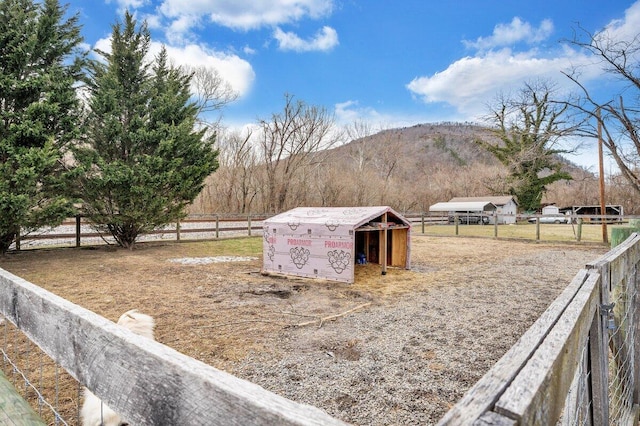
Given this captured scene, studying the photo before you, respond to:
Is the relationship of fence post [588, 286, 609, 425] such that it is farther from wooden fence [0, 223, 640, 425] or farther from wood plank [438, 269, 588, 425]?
wood plank [438, 269, 588, 425]

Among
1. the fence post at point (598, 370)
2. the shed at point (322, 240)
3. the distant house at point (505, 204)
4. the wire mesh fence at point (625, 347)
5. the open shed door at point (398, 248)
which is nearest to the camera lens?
the fence post at point (598, 370)

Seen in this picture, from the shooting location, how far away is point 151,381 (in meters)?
0.78

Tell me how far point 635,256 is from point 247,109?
28478 millimetres

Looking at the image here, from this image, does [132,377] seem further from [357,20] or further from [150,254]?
[357,20]

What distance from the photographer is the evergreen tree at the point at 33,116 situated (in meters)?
8.51

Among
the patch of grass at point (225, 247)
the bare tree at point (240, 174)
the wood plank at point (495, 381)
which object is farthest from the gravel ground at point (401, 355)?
the bare tree at point (240, 174)

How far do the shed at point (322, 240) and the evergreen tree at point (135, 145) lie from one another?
5284 mm

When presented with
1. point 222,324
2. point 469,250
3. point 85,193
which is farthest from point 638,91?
point 85,193

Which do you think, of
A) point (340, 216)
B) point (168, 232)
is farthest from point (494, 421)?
point (168, 232)

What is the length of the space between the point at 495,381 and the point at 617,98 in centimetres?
1202

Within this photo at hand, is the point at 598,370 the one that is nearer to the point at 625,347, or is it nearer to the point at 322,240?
the point at 625,347

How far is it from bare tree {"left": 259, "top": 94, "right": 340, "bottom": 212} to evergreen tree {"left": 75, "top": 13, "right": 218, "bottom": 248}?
14523mm

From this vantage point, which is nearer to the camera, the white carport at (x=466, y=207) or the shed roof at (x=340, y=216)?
the shed roof at (x=340, y=216)

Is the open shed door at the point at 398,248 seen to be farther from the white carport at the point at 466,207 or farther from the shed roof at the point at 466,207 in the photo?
the shed roof at the point at 466,207
